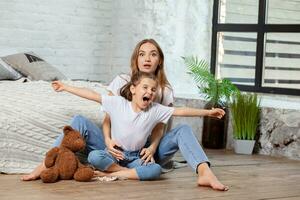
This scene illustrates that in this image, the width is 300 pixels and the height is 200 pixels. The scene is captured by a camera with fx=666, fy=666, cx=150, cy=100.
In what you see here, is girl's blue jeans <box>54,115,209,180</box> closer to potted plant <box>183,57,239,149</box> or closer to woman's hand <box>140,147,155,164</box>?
woman's hand <box>140,147,155,164</box>

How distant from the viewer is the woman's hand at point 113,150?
3.51 m

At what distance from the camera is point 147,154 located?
3514mm

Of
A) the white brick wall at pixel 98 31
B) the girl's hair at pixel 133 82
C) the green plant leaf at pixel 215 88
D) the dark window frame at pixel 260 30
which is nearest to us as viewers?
the girl's hair at pixel 133 82

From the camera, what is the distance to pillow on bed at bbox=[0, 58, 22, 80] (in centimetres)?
503

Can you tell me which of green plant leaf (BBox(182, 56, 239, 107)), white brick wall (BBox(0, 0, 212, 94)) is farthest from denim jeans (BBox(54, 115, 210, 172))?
white brick wall (BBox(0, 0, 212, 94))

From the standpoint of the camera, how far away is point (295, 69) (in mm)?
5559

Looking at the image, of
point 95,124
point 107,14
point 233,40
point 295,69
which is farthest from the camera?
point 107,14

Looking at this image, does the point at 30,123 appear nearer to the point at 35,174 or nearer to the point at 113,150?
the point at 35,174

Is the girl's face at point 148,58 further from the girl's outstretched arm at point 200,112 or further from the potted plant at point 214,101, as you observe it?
the potted plant at point 214,101

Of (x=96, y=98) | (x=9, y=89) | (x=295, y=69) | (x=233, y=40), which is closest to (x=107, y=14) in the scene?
(x=233, y=40)

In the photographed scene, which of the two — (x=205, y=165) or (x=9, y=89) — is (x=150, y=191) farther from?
(x=9, y=89)

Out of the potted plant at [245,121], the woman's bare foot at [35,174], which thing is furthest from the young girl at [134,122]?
the potted plant at [245,121]

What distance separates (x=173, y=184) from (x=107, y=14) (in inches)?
132

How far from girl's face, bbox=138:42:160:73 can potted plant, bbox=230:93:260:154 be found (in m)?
1.59
